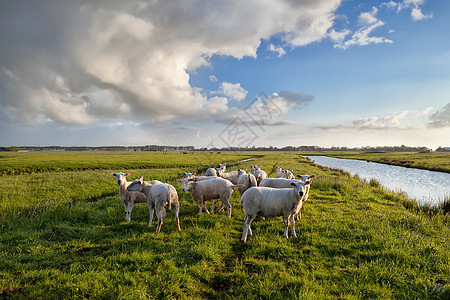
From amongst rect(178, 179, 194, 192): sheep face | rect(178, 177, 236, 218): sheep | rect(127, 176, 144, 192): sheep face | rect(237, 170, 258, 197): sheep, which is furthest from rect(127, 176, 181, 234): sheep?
rect(237, 170, 258, 197): sheep

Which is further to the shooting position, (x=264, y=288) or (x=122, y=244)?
(x=122, y=244)

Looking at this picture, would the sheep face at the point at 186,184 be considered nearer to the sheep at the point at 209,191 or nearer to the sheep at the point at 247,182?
the sheep at the point at 209,191

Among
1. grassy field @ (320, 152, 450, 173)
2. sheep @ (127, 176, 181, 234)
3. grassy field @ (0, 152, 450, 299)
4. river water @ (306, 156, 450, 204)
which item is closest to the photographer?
grassy field @ (0, 152, 450, 299)

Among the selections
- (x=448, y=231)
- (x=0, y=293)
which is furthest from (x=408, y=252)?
(x=0, y=293)

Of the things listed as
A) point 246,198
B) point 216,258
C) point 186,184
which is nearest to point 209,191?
point 186,184

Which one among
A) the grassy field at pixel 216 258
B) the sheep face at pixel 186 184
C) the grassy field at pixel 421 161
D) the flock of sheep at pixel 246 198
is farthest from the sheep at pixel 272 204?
the grassy field at pixel 421 161

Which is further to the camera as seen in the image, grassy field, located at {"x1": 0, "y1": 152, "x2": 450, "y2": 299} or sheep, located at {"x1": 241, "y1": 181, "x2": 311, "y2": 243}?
sheep, located at {"x1": 241, "y1": 181, "x2": 311, "y2": 243}

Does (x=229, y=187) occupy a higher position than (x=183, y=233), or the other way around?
(x=229, y=187)

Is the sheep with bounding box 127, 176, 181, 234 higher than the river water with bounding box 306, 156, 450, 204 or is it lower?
higher

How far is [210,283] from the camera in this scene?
4887mm

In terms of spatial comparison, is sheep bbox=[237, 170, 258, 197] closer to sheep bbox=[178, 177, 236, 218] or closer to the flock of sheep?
sheep bbox=[178, 177, 236, 218]

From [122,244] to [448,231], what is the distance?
12266mm

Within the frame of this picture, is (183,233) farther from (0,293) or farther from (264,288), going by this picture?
(0,293)

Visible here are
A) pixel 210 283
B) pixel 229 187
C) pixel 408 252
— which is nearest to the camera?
pixel 210 283
